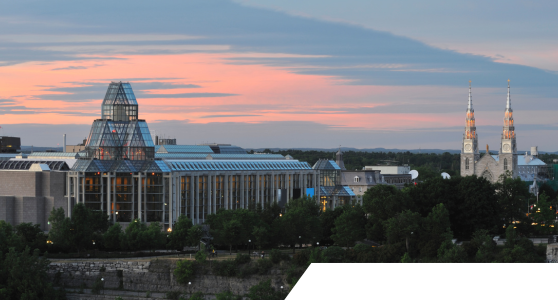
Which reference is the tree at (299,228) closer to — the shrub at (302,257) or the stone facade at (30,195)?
the shrub at (302,257)

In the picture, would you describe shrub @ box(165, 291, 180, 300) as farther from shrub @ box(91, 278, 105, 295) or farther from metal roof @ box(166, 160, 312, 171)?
metal roof @ box(166, 160, 312, 171)

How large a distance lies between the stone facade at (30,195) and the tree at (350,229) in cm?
5928

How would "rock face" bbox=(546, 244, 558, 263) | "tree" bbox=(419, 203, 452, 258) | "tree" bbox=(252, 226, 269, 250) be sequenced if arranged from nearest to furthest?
"rock face" bbox=(546, 244, 558, 263) < "tree" bbox=(419, 203, 452, 258) < "tree" bbox=(252, 226, 269, 250)

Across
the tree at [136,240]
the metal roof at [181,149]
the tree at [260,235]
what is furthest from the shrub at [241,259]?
the metal roof at [181,149]

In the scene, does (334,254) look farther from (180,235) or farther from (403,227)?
(180,235)

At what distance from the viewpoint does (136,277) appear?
95500 millimetres

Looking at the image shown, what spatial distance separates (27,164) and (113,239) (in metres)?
50.0

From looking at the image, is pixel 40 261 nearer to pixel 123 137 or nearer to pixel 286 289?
pixel 286 289

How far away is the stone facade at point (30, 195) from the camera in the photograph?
134250 millimetres

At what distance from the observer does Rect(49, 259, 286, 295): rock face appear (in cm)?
9188

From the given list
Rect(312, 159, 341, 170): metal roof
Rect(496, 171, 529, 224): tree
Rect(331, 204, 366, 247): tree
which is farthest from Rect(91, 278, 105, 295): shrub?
Rect(312, 159, 341, 170): metal roof

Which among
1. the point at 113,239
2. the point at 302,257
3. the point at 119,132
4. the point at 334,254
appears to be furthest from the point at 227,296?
the point at 119,132

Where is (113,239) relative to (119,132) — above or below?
below

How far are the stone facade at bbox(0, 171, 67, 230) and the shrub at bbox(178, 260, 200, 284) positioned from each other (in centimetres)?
5099
